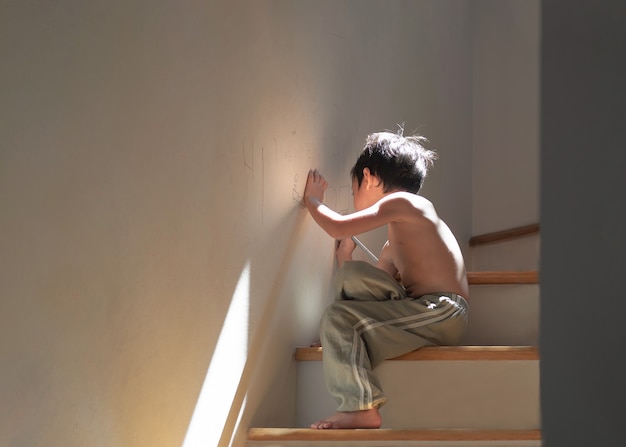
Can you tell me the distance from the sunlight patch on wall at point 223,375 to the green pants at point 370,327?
0.65 ft

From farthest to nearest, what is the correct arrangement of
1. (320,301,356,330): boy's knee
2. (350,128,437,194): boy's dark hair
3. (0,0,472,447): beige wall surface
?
1. (350,128,437,194): boy's dark hair
2. (320,301,356,330): boy's knee
3. (0,0,472,447): beige wall surface

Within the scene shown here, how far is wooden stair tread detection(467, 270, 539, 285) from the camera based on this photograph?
2.43m

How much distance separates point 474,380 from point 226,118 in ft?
2.71

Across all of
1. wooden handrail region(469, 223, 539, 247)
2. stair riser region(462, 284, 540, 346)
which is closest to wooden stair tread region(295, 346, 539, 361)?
stair riser region(462, 284, 540, 346)

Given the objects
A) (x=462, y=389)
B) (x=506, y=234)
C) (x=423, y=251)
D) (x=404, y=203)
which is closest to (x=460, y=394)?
(x=462, y=389)

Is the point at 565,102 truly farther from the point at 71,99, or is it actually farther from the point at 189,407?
the point at 189,407

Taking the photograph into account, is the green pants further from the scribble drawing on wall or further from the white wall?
the white wall

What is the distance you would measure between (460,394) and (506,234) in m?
1.55

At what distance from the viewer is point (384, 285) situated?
2.12 m

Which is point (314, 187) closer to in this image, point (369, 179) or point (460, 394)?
point (369, 179)

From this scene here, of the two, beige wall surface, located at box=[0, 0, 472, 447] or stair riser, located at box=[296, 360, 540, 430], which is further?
stair riser, located at box=[296, 360, 540, 430]

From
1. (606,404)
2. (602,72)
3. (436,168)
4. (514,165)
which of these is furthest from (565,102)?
(514,165)

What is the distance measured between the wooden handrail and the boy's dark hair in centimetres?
110

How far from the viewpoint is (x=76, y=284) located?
1413 mm
